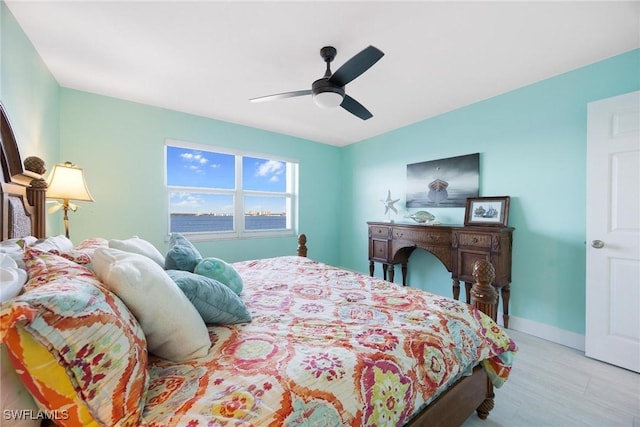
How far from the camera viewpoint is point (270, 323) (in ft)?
3.92

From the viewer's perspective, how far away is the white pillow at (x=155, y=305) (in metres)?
0.84

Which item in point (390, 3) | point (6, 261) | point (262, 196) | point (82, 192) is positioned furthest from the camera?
point (262, 196)

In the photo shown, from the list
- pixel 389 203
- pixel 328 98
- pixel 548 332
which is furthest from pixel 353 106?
pixel 548 332

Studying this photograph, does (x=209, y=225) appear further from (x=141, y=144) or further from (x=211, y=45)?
(x=211, y=45)

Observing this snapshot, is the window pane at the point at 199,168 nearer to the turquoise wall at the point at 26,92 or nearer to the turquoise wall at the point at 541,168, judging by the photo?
the turquoise wall at the point at 26,92

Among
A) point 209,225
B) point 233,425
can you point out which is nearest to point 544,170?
point 233,425

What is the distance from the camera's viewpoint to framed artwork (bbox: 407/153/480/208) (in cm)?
297

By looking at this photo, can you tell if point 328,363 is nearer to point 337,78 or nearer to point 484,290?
point 484,290

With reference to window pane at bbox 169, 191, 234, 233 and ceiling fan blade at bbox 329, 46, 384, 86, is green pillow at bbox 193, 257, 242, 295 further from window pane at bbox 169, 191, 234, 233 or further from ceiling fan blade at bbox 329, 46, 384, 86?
window pane at bbox 169, 191, 234, 233

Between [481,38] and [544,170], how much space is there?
1447 millimetres

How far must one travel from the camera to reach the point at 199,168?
11.6 feet

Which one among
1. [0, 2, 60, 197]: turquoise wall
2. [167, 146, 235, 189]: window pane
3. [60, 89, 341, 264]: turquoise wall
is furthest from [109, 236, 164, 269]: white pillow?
[167, 146, 235, 189]: window pane

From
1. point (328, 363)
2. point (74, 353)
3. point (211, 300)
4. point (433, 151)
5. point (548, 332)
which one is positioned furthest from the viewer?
point (433, 151)

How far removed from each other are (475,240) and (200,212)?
3371mm
